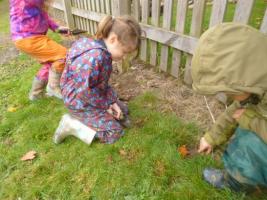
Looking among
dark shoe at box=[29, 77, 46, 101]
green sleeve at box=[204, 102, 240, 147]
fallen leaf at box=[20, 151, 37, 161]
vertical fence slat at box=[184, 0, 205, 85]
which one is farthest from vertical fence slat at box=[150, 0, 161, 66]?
fallen leaf at box=[20, 151, 37, 161]

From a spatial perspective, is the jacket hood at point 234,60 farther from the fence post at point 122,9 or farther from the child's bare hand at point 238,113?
the fence post at point 122,9

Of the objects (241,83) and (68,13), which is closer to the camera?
(241,83)

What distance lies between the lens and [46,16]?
128 inches

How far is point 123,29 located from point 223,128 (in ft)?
3.73

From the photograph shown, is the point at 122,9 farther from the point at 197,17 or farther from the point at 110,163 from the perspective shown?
the point at 110,163

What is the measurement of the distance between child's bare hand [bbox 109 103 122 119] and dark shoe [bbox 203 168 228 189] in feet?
3.33

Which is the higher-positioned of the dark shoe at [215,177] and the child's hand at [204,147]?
the child's hand at [204,147]

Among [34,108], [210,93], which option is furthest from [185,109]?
[34,108]

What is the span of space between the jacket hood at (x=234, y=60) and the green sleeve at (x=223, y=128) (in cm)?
58

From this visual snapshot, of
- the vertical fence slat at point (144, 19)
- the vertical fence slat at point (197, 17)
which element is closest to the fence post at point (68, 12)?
the vertical fence slat at point (144, 19)

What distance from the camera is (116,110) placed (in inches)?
109

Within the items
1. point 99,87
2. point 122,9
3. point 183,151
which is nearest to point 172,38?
point 122,9

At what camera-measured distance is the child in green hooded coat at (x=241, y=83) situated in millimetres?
1420

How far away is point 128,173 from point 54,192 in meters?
0.61
